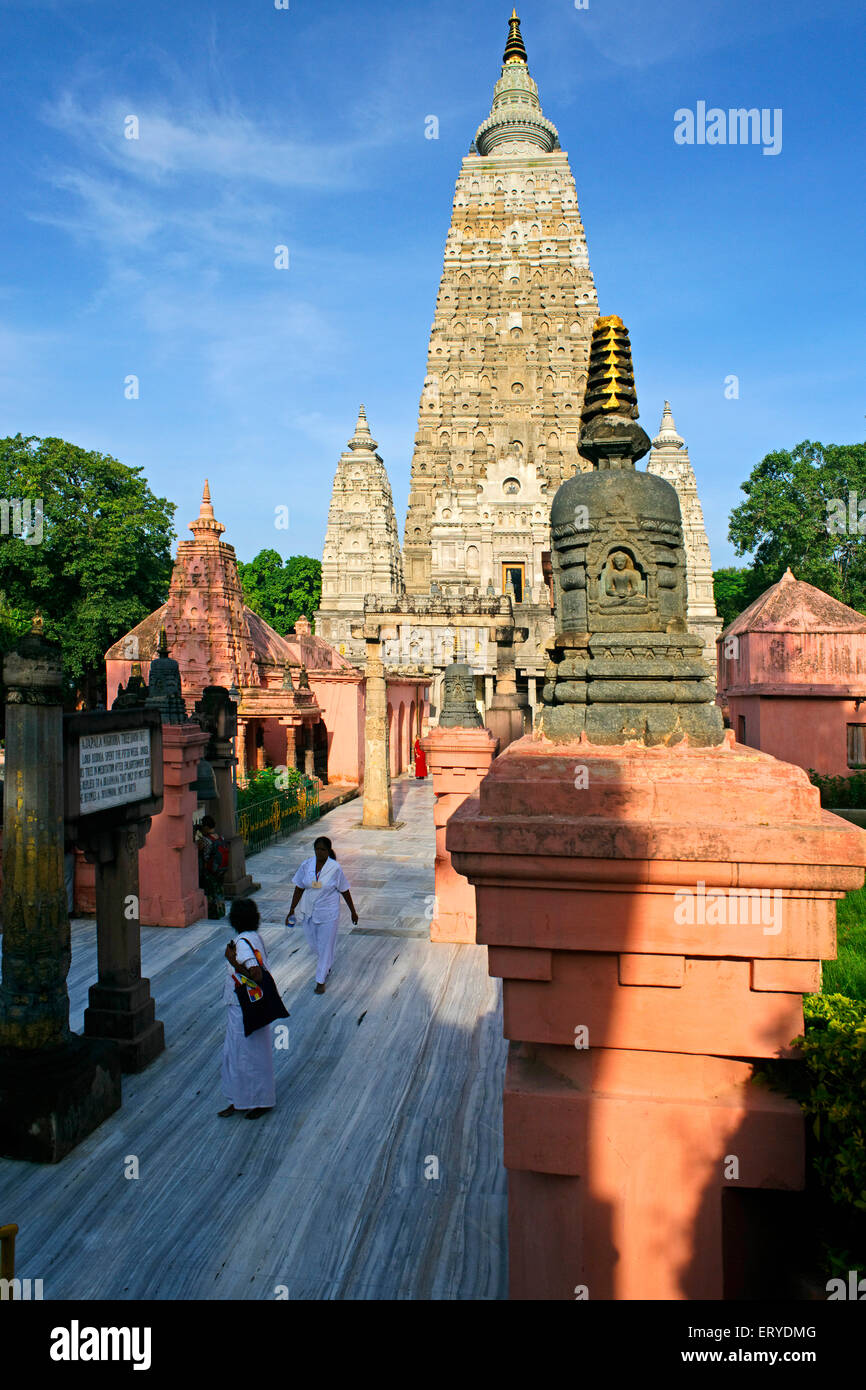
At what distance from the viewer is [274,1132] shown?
489cm

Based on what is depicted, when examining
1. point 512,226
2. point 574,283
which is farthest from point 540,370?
point 512,226

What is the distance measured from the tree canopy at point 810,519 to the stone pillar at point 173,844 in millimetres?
30382

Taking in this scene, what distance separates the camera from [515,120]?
50.9 metres

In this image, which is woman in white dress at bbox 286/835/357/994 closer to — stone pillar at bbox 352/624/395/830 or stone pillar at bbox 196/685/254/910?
stone pillar at bbox 196/685/254/910

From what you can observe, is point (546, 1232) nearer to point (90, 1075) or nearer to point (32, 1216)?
point (32, 1216)

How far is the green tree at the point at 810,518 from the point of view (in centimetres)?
3269

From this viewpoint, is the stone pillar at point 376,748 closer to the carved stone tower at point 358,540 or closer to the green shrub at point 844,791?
the green shrub at point 844,791

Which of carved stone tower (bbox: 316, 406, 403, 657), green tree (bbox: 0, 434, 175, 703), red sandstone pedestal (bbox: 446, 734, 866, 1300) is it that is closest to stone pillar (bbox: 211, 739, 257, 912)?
red sandstone pedestal (bbox: 446, 734, 866, 1300)

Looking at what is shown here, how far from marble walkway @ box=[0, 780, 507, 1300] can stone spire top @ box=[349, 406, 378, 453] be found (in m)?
42.7

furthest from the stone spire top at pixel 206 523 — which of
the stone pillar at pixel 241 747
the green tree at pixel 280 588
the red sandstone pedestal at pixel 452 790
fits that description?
the green tree at pixel 280 588

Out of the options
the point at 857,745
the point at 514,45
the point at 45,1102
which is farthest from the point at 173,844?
the point at 514,45

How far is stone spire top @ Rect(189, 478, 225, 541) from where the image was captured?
18.6 metres

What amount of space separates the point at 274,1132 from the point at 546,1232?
2.84 m

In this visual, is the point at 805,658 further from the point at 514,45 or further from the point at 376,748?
the point at 514,45
